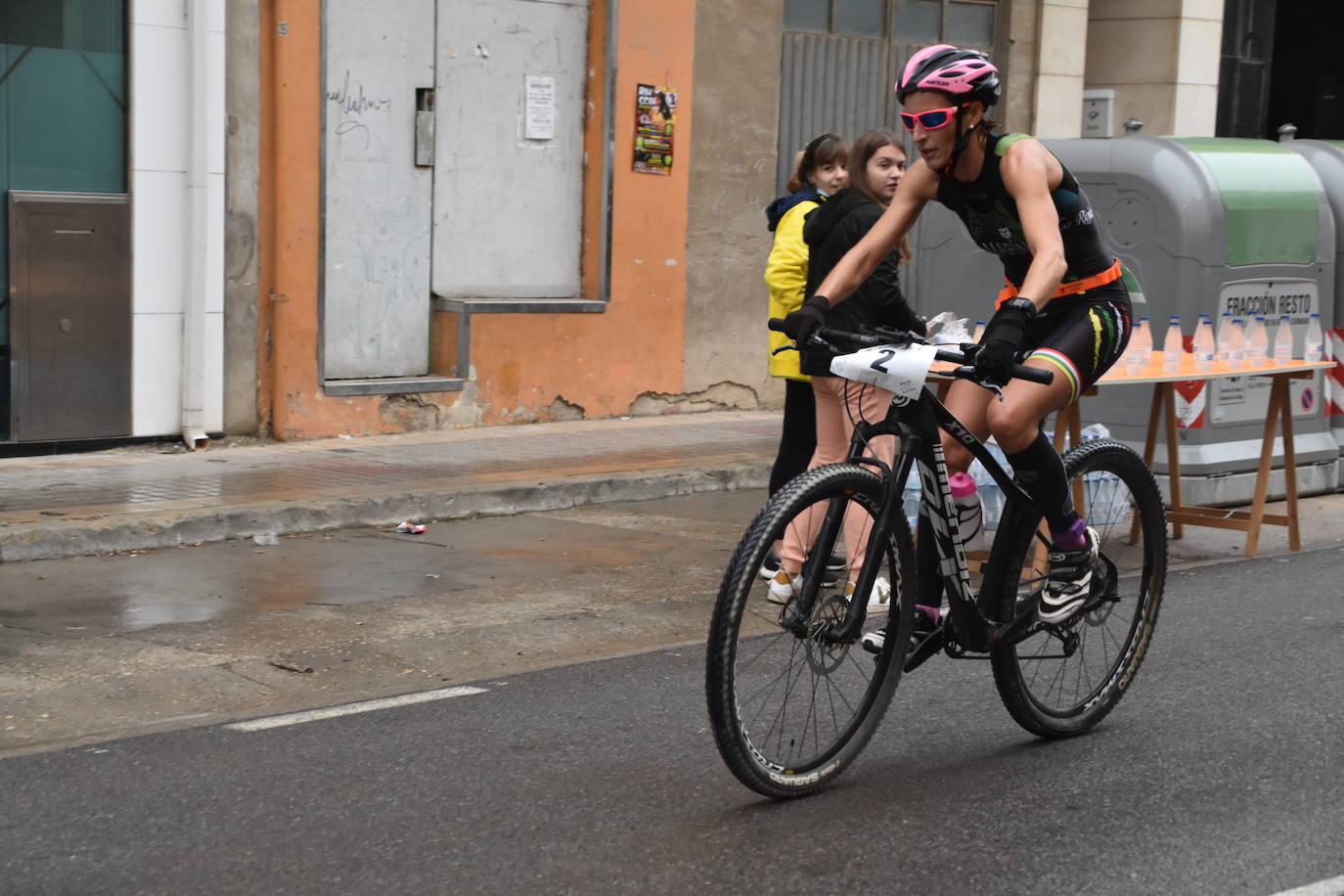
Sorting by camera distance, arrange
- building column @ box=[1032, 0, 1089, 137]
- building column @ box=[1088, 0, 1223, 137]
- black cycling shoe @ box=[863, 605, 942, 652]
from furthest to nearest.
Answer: building column @ box=[1088, 0, 1223, 137] < building column @ box=[1032, 0, 1089, 137] < black cycling shoe @ box=[863, 605, 942, 652]

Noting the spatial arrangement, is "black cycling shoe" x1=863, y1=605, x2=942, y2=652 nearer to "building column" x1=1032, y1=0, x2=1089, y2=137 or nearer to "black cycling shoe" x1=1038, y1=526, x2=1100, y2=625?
"black cycling shoe" x1=1038, y1=526, x2=1100, y2=625

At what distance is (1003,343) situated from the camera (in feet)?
14.0

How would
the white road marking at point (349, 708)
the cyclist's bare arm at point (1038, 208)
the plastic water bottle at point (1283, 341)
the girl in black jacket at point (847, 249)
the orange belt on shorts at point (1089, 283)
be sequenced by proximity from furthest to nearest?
1. the plastic water bottle at point (1283, 341)
2. the girl in black jacket at point (847, 249)
3. the white road marking at point (349, 708)
4. the orange belt on shorts at point (1089, 283)
5. the cyclist's bare arm at point (1038, 208)

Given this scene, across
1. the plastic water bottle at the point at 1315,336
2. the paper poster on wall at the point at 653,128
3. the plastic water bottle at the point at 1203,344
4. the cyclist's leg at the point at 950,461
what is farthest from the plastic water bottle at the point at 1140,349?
the paper poster on wall at the point at 653,128

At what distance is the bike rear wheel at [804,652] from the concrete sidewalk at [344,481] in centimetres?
456

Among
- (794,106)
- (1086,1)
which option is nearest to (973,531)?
(794,106)

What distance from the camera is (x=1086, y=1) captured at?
15.7 m

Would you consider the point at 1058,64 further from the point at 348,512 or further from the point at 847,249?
the point at 847,249

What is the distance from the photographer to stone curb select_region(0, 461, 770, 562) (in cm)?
789

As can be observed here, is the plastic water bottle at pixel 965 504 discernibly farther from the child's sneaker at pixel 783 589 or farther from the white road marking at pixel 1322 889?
the white road marking at pixel 1322 889

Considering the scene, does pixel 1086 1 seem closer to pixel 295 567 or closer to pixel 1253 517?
pixel 1253 517

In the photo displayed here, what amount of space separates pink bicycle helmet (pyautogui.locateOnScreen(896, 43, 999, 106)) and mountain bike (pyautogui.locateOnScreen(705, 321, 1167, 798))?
0.71 meters

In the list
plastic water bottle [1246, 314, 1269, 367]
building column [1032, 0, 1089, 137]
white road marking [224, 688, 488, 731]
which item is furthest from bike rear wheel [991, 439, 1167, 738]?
building column [1032, 0, 1089, 137]

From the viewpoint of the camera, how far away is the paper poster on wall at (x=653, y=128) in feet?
41.1
